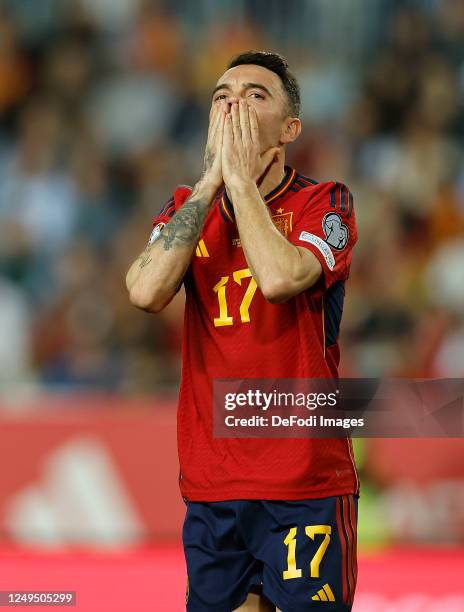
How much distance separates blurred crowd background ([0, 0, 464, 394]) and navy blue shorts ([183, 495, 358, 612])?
416 centimetres

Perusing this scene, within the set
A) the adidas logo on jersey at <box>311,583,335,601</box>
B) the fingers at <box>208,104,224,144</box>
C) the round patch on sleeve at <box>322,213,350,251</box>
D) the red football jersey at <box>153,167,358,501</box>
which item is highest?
the fingers at <box>208,104,224,144</box>

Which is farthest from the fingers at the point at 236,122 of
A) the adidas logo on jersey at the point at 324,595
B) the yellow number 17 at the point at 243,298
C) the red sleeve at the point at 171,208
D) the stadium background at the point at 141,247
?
the stadium background at the point at 141,247

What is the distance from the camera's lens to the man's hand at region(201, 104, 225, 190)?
365 centimetres

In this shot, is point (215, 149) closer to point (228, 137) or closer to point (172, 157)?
point (228, 137)

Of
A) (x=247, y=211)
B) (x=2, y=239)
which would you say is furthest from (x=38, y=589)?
(x=2, y=239)

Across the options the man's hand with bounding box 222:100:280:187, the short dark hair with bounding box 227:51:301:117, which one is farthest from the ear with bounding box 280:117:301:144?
the man's hand with bounding box 222:100:280:187

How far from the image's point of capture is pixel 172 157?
10.2 m

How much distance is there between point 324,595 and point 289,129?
151 cm

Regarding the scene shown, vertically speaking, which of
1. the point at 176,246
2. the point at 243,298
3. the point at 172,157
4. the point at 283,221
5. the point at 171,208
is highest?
the point at 172,157

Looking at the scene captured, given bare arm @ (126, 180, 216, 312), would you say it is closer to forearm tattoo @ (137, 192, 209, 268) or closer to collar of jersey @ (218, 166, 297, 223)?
forearm tattoo @ (137, 192, 209, 268)

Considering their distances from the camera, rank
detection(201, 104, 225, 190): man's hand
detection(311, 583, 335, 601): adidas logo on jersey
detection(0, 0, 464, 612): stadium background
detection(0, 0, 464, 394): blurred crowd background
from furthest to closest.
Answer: detection(0, 0, 464, 394): blurred crowd background < detection(0, 0, 464, 612): stadium background < detection(201, 104, 225, 190): man's hand < detection(311, 583, 335, 601): adidas logo on jersey

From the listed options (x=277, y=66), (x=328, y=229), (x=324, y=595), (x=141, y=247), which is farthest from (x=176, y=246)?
(x=141, y=247)

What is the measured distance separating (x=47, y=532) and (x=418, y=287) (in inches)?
137

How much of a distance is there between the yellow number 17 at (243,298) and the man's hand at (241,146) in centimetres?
29
